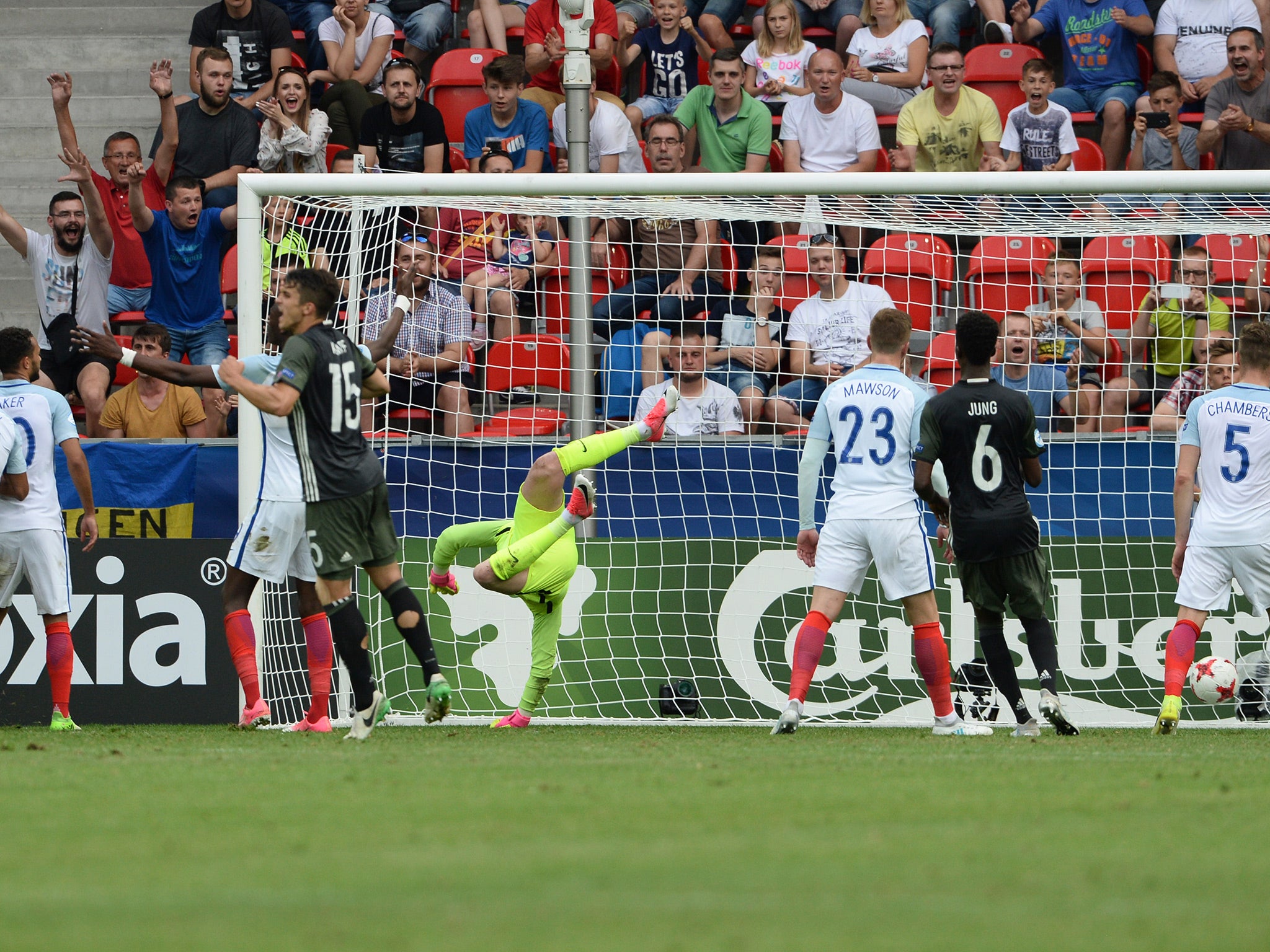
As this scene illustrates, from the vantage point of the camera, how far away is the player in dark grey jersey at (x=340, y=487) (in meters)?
7.29

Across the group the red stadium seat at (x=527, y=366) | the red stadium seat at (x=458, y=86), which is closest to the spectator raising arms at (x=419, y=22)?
the red stadium seat at (x=458, y=86)

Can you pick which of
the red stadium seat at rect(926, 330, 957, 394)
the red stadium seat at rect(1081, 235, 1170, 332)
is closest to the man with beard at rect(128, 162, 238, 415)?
the red stadium seat at rect(926, 330, 957, 394)

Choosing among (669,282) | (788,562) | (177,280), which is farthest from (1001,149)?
(177,280)

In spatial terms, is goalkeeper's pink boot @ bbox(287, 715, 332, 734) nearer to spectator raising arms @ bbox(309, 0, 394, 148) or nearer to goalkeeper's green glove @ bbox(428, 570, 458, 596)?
goalkeeper's green glove @ bbox(428, 570, 458, 596)

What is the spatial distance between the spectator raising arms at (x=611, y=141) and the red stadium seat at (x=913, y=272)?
277 centimetres

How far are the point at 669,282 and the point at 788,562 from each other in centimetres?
243

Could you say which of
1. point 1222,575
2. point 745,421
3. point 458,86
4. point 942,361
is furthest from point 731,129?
point 1222,575

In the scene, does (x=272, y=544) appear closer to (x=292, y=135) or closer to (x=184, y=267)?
(x=184, y=267)

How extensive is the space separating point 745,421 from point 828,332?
0.89 meters

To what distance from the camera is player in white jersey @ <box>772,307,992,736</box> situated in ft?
26.1

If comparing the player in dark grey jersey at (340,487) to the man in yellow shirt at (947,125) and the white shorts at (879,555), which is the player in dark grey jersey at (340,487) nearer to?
the white shorts at (879,555)

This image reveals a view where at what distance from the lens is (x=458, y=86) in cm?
1455

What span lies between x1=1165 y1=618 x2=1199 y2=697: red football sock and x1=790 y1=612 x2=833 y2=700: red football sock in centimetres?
177

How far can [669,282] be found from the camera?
11.3 meters
